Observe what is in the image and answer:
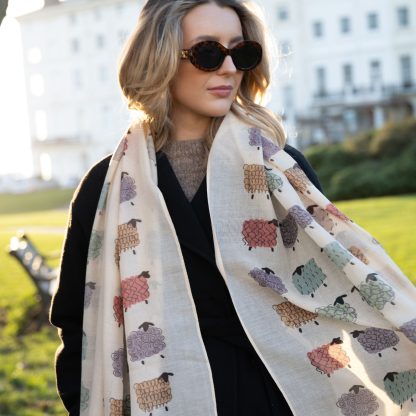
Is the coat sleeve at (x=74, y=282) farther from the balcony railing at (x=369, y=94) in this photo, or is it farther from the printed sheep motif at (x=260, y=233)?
the balcony railing at (x=369, y=94)

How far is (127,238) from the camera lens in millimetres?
2424

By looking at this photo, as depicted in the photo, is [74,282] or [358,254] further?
[74,282]

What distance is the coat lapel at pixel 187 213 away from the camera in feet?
7.89

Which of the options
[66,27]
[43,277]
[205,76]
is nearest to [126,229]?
[205,76]

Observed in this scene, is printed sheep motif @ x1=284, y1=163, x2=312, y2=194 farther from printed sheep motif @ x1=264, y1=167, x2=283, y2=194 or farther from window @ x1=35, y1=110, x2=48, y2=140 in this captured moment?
window @ x1=35, y1=110, x2=48, y2=140

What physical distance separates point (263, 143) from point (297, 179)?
0.56 feet

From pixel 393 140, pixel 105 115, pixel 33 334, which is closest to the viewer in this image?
pixel 33 334

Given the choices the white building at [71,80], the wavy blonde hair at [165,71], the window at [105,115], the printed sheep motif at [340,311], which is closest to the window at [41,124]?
the white building at [71,80]

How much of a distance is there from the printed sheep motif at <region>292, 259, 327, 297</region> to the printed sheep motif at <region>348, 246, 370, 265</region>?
115mm

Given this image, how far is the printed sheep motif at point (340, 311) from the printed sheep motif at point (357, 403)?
0.66 feet

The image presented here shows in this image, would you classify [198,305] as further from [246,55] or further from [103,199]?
[246,55]

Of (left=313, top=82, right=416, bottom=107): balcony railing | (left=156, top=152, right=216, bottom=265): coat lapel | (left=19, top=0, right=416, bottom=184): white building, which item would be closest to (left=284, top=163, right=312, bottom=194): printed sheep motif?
(left=156, top=152, right=216, bottom=265): coat lapel

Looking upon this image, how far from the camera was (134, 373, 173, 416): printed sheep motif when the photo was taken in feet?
7.47

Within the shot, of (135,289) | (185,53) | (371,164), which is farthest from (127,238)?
(371,164)
